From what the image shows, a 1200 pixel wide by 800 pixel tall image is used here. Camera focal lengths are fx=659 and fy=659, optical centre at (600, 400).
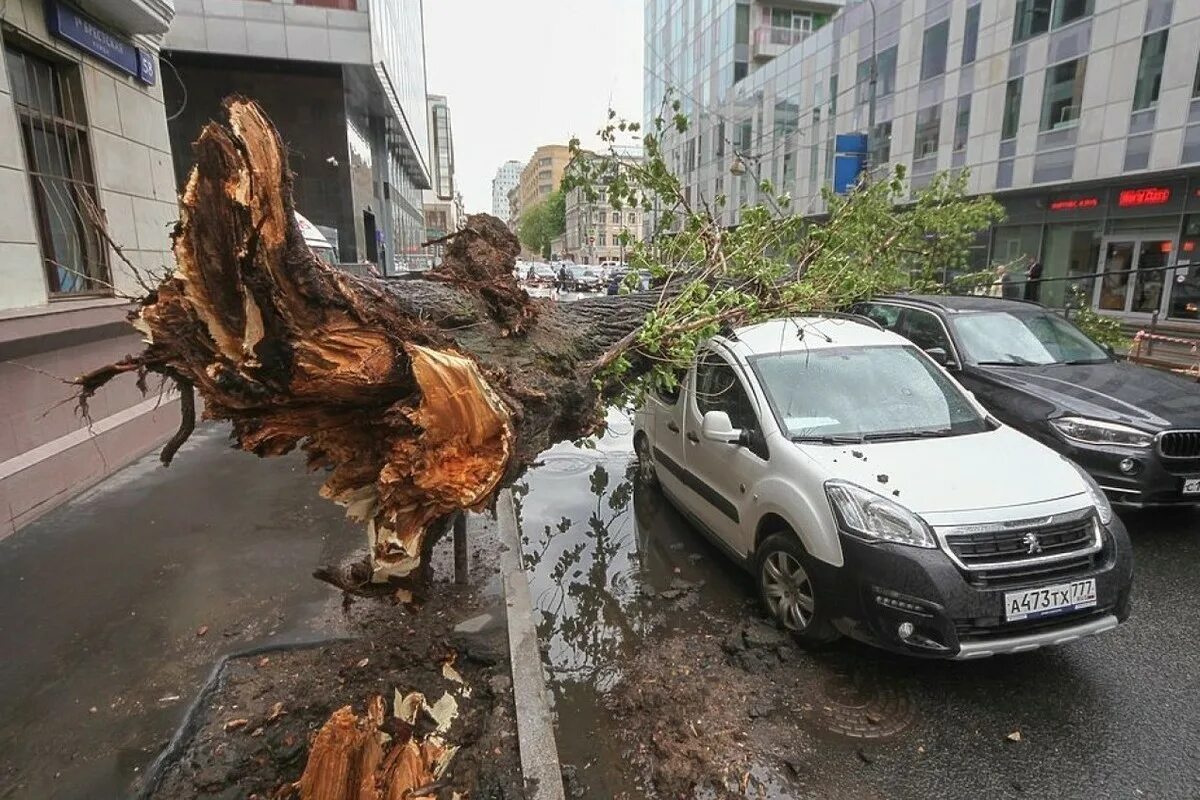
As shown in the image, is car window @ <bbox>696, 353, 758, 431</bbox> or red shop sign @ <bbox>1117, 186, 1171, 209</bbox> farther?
red shop sign @ <bbox>1117, 186, 1171, 209</bbox>

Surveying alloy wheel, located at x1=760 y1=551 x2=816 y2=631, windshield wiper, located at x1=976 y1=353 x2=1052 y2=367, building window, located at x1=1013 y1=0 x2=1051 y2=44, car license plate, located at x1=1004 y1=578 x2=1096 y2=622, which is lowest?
alloy wheel, located at x1=760 y1=551 x2=816 y2=631

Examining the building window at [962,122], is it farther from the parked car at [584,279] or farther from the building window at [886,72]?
the parked car at [584,279]

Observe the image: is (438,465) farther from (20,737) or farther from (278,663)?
(20,737)

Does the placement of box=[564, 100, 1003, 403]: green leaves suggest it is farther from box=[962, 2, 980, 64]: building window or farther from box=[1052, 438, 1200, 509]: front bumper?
box=[962, 2, 980, 64]: building window

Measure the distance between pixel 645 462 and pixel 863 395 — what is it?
2566 millimetres

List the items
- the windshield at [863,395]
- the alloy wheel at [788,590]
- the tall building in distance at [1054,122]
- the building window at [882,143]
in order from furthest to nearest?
the building window at [882,143]
the tall building in distance at [1054,122]
the windshield at [863,395]
the alloy wheel at [788,590]

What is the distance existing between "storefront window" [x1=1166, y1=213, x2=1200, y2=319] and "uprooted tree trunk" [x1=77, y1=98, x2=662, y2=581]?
2106 centimetres

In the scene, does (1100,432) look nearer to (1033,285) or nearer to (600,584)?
(600,584)

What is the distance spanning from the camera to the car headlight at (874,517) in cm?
324

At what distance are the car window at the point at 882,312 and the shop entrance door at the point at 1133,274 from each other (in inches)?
570

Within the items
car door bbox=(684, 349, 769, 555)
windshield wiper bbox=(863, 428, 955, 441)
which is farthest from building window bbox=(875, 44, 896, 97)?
windshield wiper bbox=(863, 428, 955, 441)

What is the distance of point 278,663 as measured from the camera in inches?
133

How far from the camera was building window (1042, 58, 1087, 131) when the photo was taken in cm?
1986

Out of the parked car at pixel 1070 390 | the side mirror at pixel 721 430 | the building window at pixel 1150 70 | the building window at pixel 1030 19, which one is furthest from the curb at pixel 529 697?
the building window at pixel 1030 19
